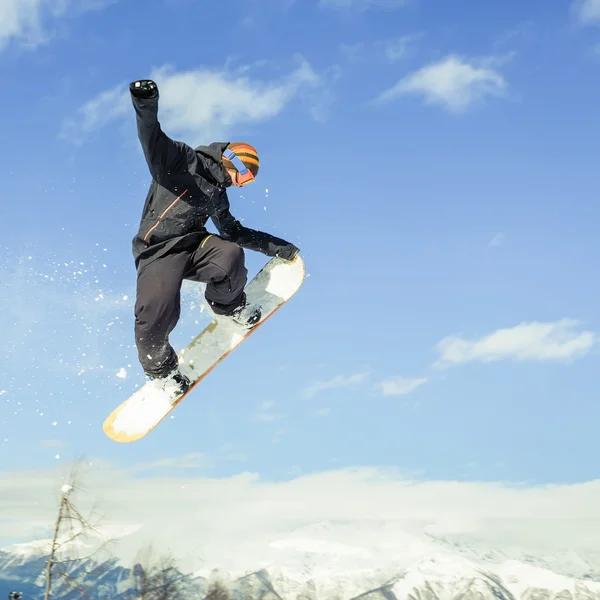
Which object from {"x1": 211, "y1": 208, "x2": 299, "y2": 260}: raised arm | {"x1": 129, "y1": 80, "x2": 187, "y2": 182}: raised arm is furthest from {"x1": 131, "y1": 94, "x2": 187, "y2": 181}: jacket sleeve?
{"x1": 211, "y1": 208, "x2": 299, "y2": 260}: raised arm

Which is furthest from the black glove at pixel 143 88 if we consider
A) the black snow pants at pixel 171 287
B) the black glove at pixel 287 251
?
the black glove at pixel 287 251

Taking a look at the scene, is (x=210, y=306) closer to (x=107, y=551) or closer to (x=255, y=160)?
(x=255, y=160)

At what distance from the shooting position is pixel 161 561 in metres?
36.3

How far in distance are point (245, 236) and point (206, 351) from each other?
Answer: 163 cm

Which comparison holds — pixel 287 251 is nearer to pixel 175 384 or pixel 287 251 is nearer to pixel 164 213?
pixel 164 213

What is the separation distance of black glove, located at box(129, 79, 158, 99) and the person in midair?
693 mm

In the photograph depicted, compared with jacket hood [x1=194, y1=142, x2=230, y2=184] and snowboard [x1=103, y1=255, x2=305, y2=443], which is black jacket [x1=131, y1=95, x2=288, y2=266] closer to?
jacket hood [x1=194, y1=142, x2=230, y2=184]

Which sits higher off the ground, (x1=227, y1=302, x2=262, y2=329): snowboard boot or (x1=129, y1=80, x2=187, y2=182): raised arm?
(x1=129, y1=80, x2=187, y2=182): raised arm

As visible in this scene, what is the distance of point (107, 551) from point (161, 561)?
16147mm

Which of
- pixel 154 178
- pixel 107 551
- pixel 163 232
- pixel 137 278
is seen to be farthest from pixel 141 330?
pixel 107 551

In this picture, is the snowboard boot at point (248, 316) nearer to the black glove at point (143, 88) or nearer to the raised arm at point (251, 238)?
the raised arm at point (251, 238)

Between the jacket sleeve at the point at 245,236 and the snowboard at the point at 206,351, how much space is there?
1.56ft

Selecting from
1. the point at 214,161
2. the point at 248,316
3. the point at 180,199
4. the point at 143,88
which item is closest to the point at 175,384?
the point at 248,316

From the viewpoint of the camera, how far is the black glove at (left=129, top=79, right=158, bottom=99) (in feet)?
20.2
